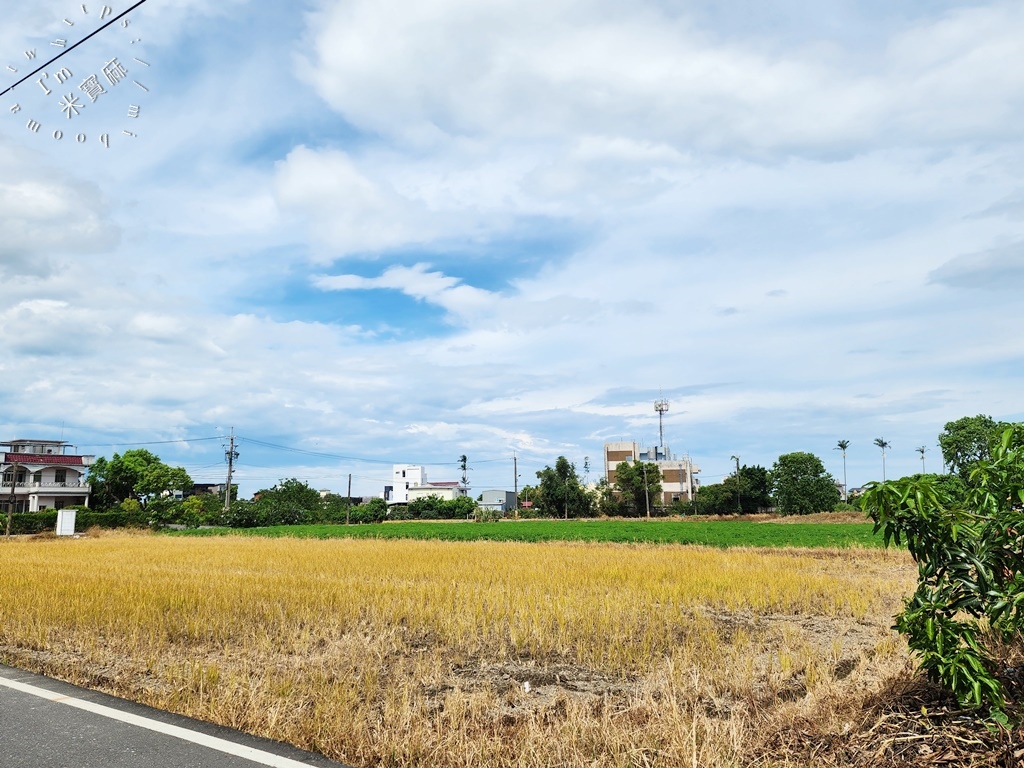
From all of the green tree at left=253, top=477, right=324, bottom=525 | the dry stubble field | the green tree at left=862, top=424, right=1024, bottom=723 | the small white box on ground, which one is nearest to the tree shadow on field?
the dry stubble field

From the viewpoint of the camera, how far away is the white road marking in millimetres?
4664

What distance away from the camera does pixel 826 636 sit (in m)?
10.0

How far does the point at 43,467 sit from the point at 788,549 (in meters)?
72.1

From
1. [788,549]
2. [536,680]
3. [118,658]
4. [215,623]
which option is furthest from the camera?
[788,549]

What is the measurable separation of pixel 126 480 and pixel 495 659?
7957 cm

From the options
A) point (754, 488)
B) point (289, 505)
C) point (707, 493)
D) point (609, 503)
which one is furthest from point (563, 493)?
point (289, 505)

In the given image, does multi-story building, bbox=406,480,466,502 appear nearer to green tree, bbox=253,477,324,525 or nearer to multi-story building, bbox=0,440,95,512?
green tree, bbox=253,477,324,525

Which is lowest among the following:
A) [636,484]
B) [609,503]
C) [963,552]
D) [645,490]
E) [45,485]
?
[609,503]

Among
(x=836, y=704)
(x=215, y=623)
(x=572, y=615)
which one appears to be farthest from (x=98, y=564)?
(x=836, y=704)

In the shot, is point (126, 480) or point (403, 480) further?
point (403, 480)

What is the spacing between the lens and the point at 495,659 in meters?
8.21

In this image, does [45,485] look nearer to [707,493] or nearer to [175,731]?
[707,493]

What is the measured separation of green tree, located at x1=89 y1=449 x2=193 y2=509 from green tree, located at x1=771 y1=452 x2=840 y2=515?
234ft

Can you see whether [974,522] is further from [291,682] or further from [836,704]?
[291,682]
